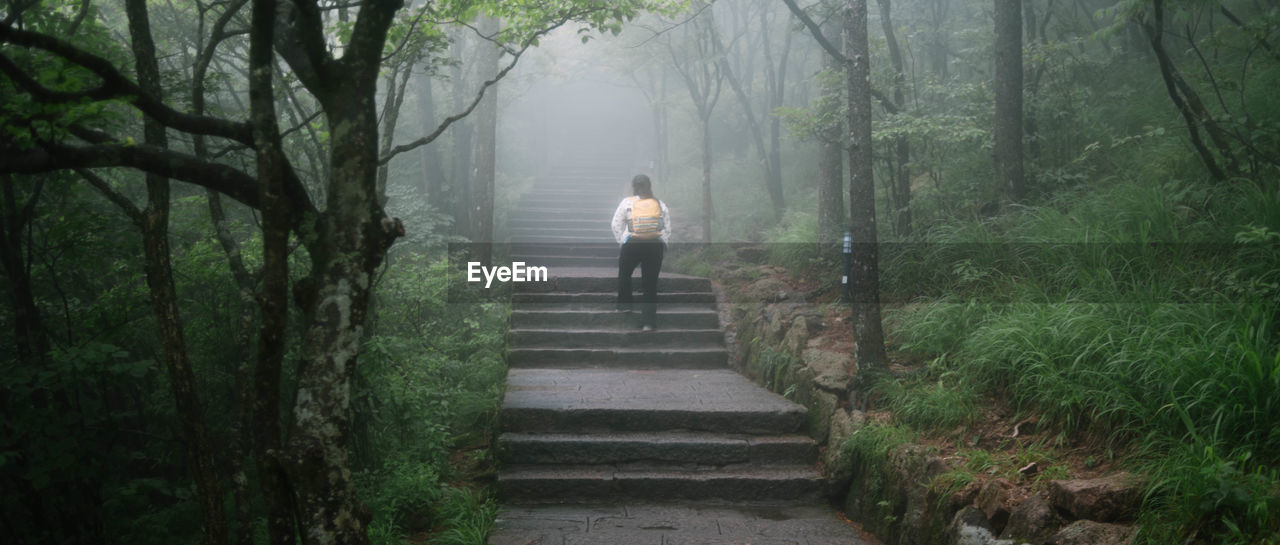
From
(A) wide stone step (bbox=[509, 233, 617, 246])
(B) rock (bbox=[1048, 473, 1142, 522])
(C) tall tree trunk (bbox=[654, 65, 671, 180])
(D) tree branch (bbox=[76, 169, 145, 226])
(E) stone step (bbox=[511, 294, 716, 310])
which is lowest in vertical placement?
(B) rock (bbox=[1048, 473, 1142, 522])

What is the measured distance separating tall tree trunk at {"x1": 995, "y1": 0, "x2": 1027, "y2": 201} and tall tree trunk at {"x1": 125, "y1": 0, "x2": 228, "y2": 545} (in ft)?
23.3

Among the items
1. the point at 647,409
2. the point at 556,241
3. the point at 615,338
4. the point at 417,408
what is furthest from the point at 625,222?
the point at 556,241

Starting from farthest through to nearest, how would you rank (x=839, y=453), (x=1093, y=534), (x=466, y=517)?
(x=839, y=453), (x=466, y=517), (x=1093, y=534)

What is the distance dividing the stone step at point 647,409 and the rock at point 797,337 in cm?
48

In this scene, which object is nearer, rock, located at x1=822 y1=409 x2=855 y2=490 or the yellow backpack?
rock, located at x1=822 y1=409 x2=855 y2=490

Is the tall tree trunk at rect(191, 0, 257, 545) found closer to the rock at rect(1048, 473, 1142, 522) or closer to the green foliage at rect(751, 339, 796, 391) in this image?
the rock at rect(1048, 473, 1142, 522)

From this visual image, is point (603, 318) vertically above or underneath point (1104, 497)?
above

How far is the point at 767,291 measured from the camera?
9078 mm

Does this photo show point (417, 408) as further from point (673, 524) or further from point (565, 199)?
point (565, 199)

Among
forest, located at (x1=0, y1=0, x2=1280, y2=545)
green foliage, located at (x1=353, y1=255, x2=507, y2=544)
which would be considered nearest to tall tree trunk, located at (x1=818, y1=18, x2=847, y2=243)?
forest, located at (x1=0, y1=0, x2=1280, y2=545)

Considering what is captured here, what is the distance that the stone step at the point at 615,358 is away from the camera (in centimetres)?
898

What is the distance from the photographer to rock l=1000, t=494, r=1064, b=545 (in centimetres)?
378

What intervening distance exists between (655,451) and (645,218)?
3124mm

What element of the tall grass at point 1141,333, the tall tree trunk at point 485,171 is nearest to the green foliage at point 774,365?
the tall grass at point 1141,333
